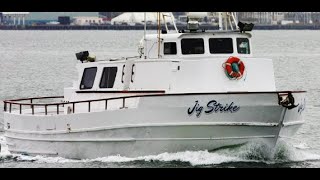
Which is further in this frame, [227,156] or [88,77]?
[88,77]

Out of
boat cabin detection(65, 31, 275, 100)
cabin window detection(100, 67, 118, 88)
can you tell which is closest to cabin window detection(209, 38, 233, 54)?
boat cabin detection(65, 31, 275, 100)

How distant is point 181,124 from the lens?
28109 millimetres

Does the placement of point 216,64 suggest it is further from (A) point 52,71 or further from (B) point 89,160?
(A) point 52,71

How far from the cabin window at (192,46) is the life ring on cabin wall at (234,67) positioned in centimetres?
99

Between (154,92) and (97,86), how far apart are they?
Result: 2.50 metres

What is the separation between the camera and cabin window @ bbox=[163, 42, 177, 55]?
98.1 ft

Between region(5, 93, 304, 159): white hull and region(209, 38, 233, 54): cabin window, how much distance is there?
2236 millimetres

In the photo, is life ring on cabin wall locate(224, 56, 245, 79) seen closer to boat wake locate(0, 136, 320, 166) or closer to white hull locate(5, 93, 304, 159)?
white hull locate(5, 93, 304, 159)

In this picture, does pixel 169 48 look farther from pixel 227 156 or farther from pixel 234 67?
pixel 227 156

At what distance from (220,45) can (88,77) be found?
396 cm

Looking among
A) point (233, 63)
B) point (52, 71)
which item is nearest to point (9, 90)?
point (52, 71)

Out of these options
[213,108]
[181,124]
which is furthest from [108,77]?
[213,108]

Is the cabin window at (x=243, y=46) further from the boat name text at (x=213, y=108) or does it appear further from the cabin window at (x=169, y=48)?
the boat name text at (x=213, y=108)

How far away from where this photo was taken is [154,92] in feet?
95.7
